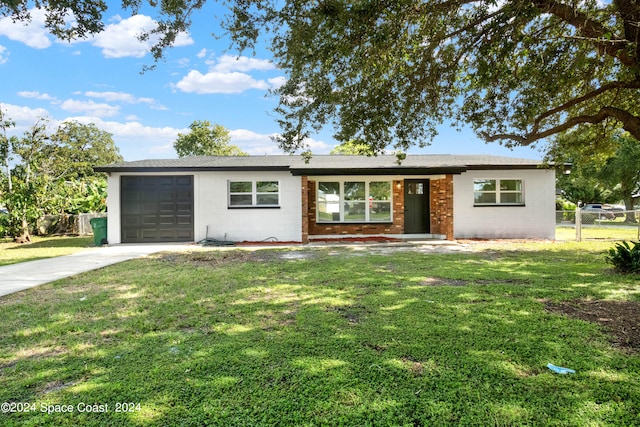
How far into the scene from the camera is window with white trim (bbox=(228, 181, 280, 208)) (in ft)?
44.4

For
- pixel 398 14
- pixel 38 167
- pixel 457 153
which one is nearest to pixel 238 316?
pixel 398 14

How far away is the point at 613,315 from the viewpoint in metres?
4.44

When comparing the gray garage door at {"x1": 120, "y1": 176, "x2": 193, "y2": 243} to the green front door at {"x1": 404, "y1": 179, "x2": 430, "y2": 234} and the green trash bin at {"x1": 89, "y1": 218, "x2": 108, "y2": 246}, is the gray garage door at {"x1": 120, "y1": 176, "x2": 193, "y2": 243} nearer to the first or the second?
the green trash bin at {"x1": 89, "y1": 218, "x2": 108, "y2": 246}

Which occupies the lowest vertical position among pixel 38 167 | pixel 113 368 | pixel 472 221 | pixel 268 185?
pixel 113 368

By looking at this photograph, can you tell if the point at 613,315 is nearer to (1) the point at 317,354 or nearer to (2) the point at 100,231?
(1) the point at 317,354

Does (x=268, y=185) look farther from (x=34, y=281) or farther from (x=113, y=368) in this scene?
(x=113, y=368)

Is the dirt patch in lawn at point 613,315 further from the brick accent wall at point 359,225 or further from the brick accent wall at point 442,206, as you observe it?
the brick accent wall at point 359,225

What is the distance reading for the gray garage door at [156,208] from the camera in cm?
1315

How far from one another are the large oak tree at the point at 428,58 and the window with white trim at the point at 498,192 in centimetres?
415

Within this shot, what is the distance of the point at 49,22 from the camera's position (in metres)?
5.16

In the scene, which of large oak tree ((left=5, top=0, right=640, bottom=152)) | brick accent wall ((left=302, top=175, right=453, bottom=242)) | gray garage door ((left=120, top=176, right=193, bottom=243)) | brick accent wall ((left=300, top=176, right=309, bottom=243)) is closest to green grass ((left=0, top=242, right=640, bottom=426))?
large oak tree ((left=5, top=0, right=640, bottom=152))

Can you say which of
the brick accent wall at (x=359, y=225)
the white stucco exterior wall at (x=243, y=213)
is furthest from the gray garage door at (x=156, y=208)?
the brick accent wall at (x=359, y=225)

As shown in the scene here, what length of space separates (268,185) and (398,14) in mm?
8974

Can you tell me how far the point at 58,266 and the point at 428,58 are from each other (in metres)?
9.78
